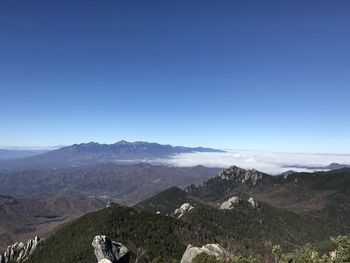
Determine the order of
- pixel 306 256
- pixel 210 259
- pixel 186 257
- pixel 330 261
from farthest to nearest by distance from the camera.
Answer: pixel 186 257
pixel 210 259
pixel 306 256
pixel 330 261

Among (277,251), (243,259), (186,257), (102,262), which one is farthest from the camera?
(186,257)

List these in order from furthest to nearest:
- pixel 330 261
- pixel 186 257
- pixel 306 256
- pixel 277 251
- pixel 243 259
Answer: pixel 186 257 → pixel 243 259 → pixel 277 251 → pixel 306 256 → pixel 330 261

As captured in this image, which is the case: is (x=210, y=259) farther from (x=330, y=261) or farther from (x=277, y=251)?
(x=330, y=261)

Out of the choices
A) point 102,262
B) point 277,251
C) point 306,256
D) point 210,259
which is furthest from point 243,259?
point 102,262

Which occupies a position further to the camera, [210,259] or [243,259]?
[210,259]

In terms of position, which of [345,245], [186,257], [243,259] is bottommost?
[186,257]

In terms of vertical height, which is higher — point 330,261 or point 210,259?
point 330,261

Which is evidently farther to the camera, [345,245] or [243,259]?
[243,259]

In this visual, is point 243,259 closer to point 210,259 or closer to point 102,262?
point 210,259

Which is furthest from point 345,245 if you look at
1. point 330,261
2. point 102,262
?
point 102,262
